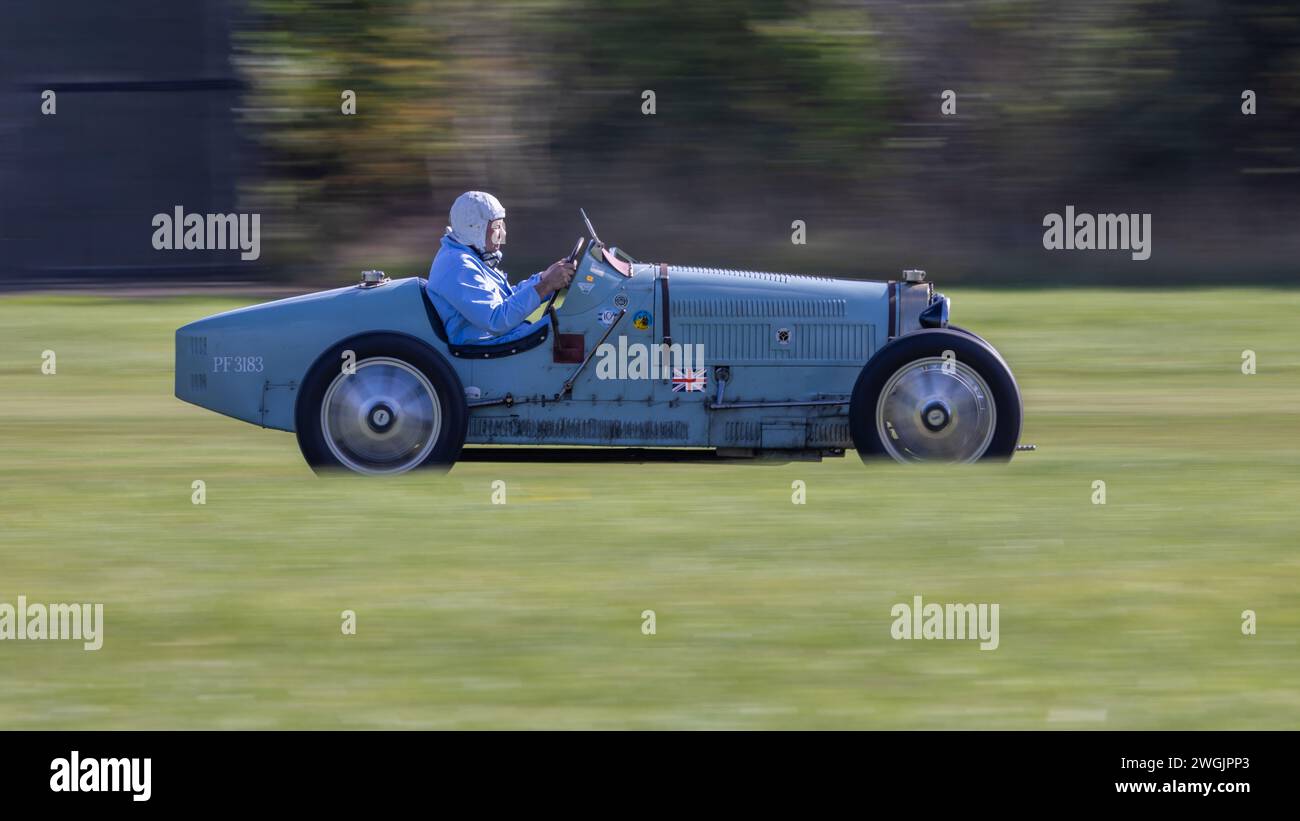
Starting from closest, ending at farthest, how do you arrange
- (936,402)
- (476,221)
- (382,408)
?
1. (936,402)
2. (382,408)
3. (476,221)

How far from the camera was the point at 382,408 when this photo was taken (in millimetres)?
8789

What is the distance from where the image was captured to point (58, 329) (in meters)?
17.2

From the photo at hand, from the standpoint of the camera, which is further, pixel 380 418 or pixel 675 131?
pixel 675 131

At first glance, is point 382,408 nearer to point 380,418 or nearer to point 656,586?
point 380,418

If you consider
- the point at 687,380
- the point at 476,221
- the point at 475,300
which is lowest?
the point at 687,380

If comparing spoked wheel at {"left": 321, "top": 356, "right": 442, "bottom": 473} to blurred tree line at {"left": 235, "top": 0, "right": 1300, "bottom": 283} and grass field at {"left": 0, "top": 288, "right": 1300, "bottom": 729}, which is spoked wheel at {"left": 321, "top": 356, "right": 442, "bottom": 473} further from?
blurred tree line at {"left": 235, "top": 0, "right": 1300, "bottom": 283}

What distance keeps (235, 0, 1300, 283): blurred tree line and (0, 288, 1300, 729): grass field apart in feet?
33.2

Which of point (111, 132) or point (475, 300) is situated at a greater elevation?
point (111, 132)

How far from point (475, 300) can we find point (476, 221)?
468 millimetres

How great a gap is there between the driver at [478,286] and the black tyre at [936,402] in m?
1.52

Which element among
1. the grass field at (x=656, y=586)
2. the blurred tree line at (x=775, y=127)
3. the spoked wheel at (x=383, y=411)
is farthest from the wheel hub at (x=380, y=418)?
the blurred tree line at (x=775, y=127)

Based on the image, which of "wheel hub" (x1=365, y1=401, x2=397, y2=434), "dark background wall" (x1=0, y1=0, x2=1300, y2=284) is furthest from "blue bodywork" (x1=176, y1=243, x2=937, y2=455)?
"dark background wall" (x1=0, y1=0, x2=1300, y2=284)

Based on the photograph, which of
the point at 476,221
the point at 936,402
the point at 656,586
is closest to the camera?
the point at 656,586

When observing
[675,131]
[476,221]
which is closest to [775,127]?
[675,131]
